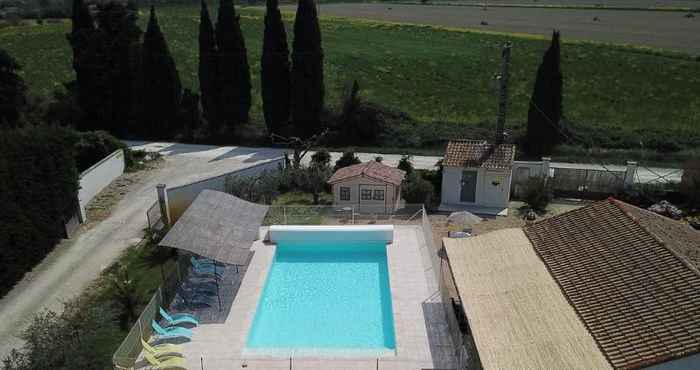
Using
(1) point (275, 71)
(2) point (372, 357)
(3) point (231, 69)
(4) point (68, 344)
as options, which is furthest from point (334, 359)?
(3) point (231, 69)

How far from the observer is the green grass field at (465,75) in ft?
142

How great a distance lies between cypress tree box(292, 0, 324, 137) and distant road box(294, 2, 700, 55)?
43.5m

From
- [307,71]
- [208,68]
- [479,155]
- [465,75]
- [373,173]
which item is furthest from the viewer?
[465,75]

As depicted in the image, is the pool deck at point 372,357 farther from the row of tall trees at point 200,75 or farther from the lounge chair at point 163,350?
the row of tall trees at point 200,75

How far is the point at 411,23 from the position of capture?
8269cm

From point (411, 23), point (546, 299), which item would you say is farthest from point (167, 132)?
point (411, 23)

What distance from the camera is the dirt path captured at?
768 inches

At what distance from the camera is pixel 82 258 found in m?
23.1

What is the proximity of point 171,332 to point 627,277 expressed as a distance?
12.9 metres

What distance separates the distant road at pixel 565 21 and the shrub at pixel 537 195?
4455 centimetres

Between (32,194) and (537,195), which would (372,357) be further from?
(32,194)

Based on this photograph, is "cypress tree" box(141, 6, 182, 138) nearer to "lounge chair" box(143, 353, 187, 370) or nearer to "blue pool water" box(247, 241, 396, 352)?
A: "blue pool water" box(247, 241, 396, 352)

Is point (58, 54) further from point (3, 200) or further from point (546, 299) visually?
point (546, 299)

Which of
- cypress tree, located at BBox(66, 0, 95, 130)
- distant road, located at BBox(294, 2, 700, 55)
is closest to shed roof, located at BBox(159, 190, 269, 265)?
cypress tree, located at BBox(66, 0, 95, 130)
